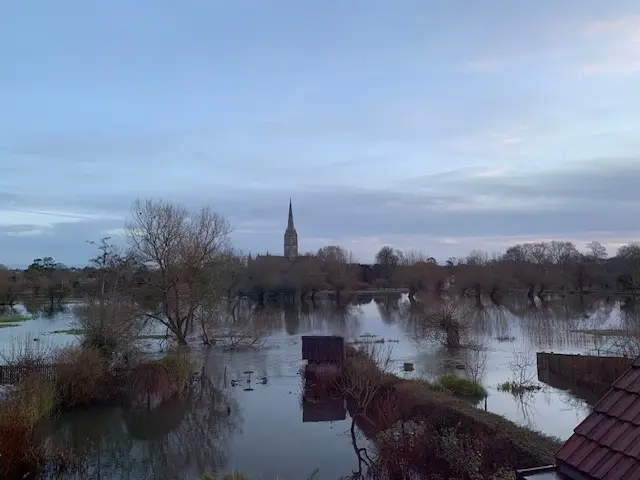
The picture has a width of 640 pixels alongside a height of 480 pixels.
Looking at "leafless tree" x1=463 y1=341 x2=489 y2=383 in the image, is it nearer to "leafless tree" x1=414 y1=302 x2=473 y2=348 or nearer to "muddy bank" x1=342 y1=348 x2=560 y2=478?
"leafless tree" x1=414 y1=302 x2=473 y2=348

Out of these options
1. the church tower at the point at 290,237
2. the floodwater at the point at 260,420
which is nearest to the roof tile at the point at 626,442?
the floodwater at the point at 260,420

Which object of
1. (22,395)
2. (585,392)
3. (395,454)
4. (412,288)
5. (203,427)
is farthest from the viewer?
(412,288)

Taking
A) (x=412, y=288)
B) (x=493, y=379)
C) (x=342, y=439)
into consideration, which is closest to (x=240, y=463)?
(x=342, y=439)

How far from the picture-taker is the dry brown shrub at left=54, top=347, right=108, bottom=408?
16469mm

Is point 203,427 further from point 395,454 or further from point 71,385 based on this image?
point 395,454

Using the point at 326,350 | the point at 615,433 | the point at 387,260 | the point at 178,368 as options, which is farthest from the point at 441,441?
the point at 387,260

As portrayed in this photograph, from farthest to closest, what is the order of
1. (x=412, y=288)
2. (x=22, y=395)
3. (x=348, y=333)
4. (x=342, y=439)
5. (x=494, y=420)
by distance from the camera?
(x=412, y=288), (x=348, y=333), (x=342, y=439), (x=22, y=395), (x=494, y=420)

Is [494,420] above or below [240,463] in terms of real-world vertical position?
above

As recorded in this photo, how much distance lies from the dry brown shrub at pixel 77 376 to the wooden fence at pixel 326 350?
7.09 meters

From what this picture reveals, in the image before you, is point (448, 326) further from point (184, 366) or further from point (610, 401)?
point (610, 401)

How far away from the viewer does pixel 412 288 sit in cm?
6756

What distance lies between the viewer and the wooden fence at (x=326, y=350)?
64.2 ft

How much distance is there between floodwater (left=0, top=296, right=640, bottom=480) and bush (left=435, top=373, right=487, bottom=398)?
16.3 inches

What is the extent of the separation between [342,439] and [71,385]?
8.46m
